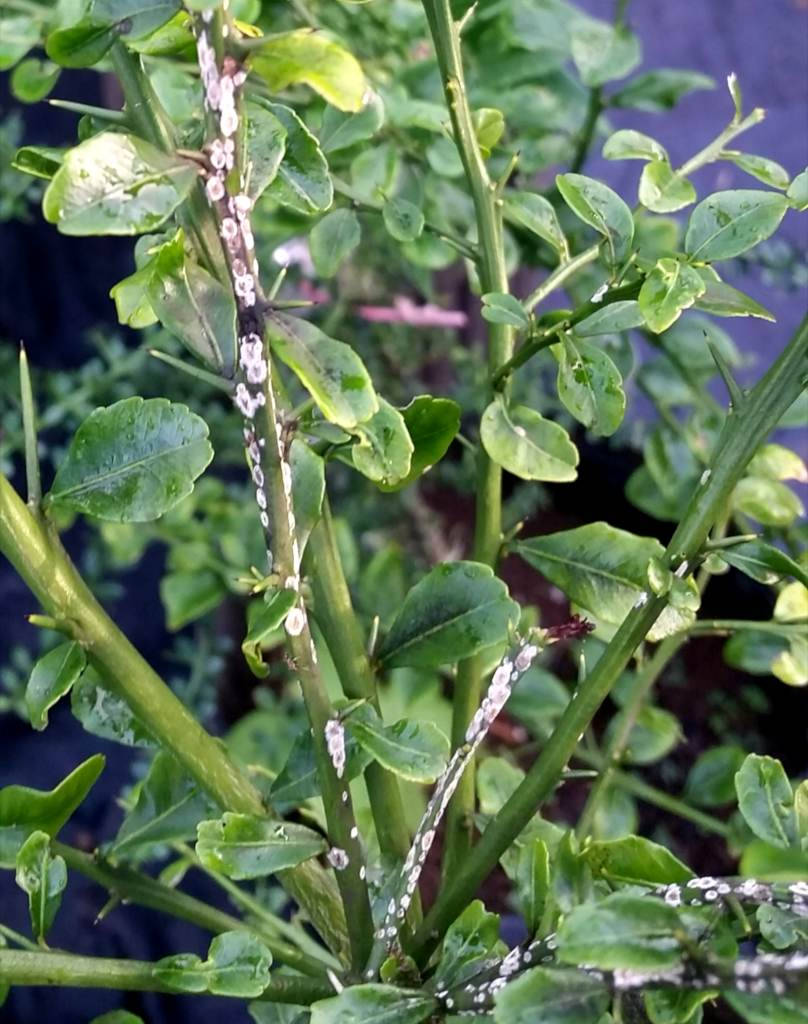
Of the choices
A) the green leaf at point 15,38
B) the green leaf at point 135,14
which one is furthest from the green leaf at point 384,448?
the green leaf at point 15,38

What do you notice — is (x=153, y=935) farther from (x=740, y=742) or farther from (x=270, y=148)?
(x=270, y=148)

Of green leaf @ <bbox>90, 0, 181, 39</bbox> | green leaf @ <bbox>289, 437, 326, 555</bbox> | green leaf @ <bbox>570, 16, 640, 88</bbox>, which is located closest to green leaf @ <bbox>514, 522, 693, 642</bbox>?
green leaf @ <bbox>289, 437, 326, 555</bbox>

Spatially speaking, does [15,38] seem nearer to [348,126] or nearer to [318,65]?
[348,126]

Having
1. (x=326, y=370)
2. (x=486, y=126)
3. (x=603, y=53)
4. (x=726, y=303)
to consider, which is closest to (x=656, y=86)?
(x=603, y=53)

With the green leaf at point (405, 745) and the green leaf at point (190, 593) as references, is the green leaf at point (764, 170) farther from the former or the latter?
the green leaf at point (190, 593)

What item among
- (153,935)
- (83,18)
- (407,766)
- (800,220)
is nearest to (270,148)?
(83,18)

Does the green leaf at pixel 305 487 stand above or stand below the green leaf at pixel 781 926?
above

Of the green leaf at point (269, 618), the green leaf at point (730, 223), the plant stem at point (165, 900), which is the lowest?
the plant stem at point (165, 900)
